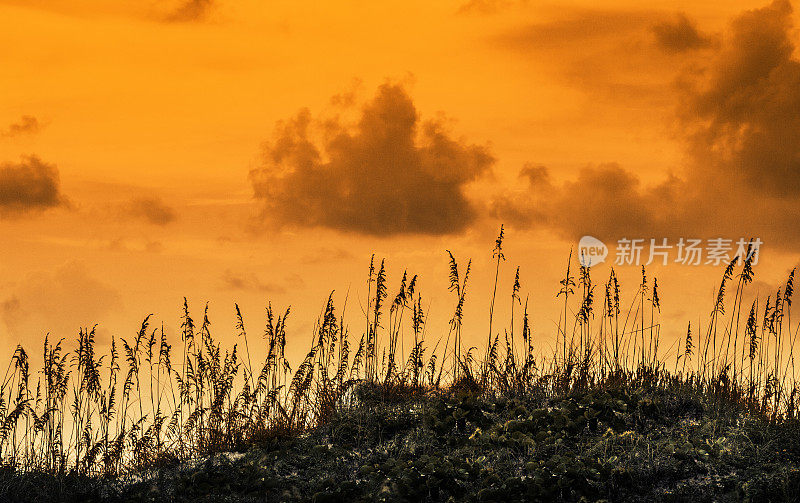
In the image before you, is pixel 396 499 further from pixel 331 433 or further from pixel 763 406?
pixel 763 406

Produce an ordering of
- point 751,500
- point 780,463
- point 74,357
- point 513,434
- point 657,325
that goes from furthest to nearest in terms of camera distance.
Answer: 1. point 657,325
2. point 74,357
3. point 513,434
4. point 780,463
5. point 751,500

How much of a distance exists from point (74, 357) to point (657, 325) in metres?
7.46

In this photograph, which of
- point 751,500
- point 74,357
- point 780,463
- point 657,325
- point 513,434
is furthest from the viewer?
point 657,325

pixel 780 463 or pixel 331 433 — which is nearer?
pixel 780 463

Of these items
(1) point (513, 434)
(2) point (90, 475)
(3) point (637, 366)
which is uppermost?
(3) point (637, 366)

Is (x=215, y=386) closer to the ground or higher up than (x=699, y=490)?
higher up

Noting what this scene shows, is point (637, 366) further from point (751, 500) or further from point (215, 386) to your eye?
point (215, 386)

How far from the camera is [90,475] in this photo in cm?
945

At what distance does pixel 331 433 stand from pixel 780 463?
5.03m

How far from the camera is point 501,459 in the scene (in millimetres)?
8758

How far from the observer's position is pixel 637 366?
10.7m

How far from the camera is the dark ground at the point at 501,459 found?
788 cm

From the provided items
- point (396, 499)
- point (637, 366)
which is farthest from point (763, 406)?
point (396, 499)

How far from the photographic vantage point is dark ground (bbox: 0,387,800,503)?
25.8ft
